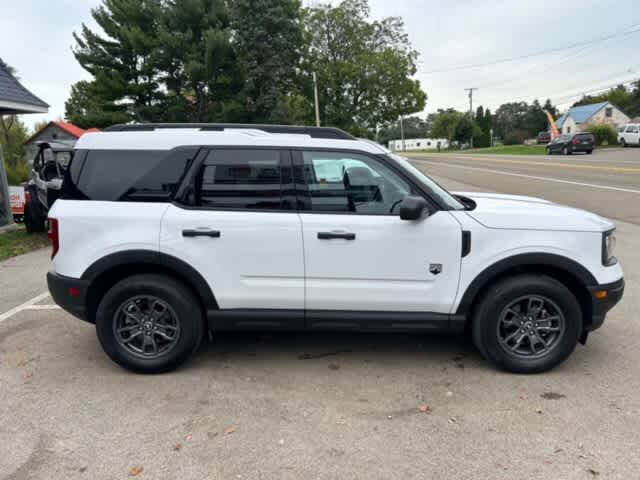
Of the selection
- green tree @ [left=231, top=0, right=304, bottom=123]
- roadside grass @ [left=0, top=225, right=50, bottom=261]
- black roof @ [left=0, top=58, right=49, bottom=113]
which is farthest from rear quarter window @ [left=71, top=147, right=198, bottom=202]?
green tree @ [left=231, top=0, right=304, bottom=123]

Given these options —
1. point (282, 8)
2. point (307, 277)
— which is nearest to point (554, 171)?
point (282, 8)

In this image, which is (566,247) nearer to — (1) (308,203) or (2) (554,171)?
(1) (308,203)

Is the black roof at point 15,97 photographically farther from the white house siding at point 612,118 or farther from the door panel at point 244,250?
the white house siding at point 612,118

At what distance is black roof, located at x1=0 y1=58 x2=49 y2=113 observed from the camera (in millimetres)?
11031

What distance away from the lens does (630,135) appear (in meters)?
40.9

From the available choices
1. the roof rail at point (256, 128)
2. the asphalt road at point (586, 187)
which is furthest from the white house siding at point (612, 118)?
the roof rail at point (256, 128)

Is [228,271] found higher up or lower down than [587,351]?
higher up

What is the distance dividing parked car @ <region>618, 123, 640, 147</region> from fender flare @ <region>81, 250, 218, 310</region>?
4566 centimetres

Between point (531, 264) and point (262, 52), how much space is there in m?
30.6

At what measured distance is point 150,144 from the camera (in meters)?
3.86

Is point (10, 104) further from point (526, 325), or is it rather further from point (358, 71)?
point (358, 71)

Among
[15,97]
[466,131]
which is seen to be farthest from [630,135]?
[466,131]

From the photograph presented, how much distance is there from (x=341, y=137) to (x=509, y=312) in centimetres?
189

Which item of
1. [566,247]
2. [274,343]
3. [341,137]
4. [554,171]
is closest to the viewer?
[566,247]
